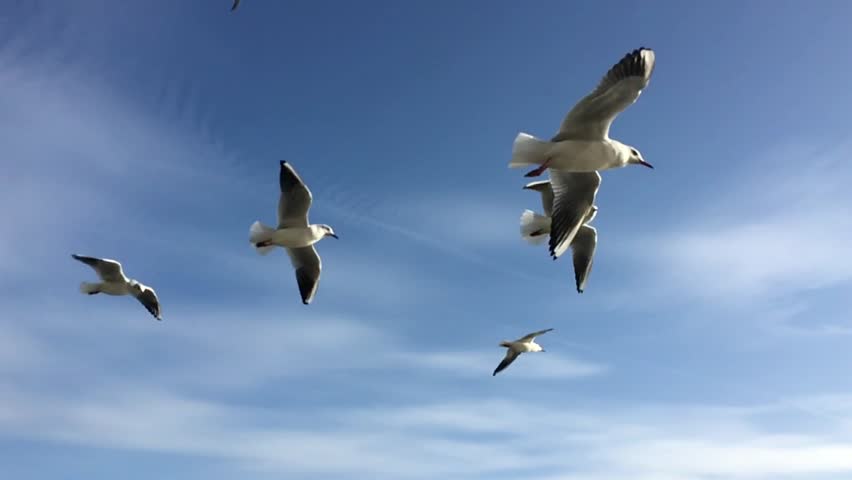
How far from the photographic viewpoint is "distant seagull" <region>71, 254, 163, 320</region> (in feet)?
65.2

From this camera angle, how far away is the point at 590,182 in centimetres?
1448

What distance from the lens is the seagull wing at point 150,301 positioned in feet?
69.6

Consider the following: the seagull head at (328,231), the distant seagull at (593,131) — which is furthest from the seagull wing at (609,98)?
the seagull head at (328,231)

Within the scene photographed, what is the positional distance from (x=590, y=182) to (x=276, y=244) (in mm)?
8177

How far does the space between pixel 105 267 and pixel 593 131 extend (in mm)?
12786

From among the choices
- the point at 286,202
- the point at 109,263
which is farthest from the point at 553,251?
the point at 109,263

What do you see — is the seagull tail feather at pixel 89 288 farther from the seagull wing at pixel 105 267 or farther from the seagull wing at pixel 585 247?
the seagull wing at pixel 585 247

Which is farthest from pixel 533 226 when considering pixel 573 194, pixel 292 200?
pixel 292 200

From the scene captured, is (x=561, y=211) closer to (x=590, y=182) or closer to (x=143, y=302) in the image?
(x=590, y=182)

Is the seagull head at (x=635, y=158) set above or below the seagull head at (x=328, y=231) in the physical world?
below

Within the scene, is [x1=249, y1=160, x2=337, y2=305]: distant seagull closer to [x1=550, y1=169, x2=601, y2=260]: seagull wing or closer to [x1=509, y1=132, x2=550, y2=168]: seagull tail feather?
[x1=550, y1=169, x2=601, y2=260]: seagull wing

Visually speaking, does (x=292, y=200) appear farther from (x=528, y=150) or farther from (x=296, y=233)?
(x=528, y=150)

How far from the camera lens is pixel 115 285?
2058 centimetres

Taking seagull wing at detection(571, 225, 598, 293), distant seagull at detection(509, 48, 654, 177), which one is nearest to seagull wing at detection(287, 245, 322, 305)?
seagull wing at detection(571, 225, 598, 293)
